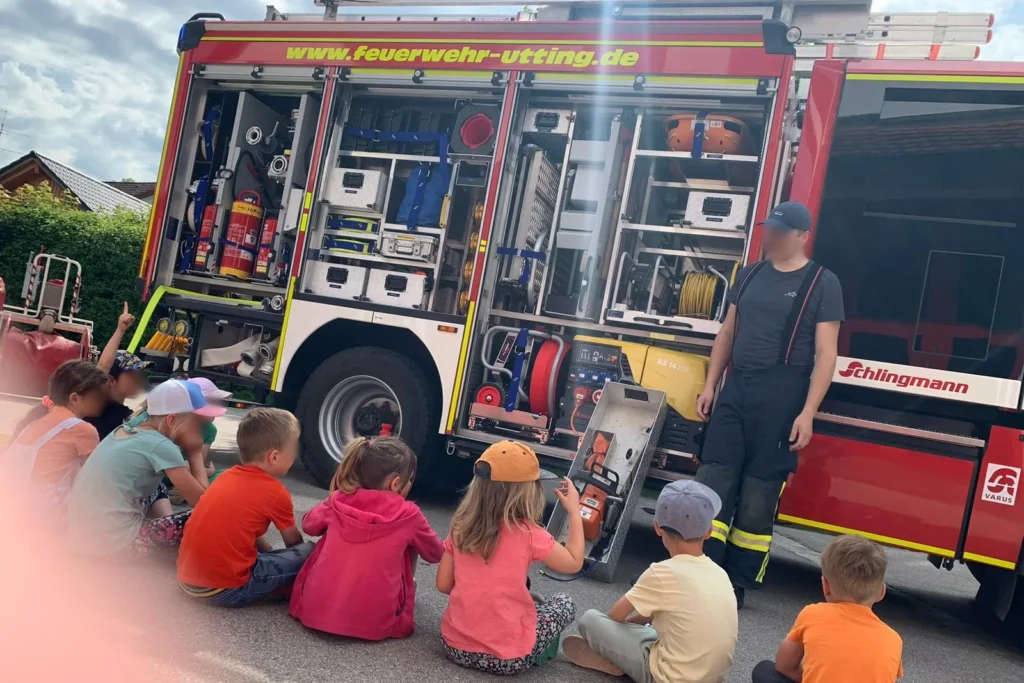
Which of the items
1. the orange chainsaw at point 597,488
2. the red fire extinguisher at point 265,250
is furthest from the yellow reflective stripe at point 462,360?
the red fire extinguisher at point 265,250

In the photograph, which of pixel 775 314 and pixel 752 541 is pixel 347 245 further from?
pixel 752 541

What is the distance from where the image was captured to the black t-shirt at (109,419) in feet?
14.1

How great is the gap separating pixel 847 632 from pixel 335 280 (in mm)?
4266

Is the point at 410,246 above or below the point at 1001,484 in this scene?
above

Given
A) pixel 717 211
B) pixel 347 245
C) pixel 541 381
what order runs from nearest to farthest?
pixel 717 211
pixel 541 381
pixel 347 245

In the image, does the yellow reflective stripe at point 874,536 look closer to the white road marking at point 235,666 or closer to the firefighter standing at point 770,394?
the firefighter standing at point 770,394

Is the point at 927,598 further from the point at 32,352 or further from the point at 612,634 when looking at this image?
the point at 32,352

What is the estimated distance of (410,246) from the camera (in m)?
5.90

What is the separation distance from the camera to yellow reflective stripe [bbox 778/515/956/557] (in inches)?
169

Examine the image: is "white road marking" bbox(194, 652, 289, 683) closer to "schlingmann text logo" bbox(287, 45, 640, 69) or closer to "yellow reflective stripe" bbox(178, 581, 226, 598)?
"yellow reflective stripe" bbox(178, 581, 226, 598)

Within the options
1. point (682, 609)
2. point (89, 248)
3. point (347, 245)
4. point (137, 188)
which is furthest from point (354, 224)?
point (137, 188)

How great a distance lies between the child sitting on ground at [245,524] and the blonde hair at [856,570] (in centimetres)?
189

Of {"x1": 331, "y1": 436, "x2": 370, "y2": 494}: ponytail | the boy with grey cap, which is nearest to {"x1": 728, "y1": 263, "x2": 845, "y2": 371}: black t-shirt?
the boy with grey cap

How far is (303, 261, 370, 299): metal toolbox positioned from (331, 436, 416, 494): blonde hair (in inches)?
112
